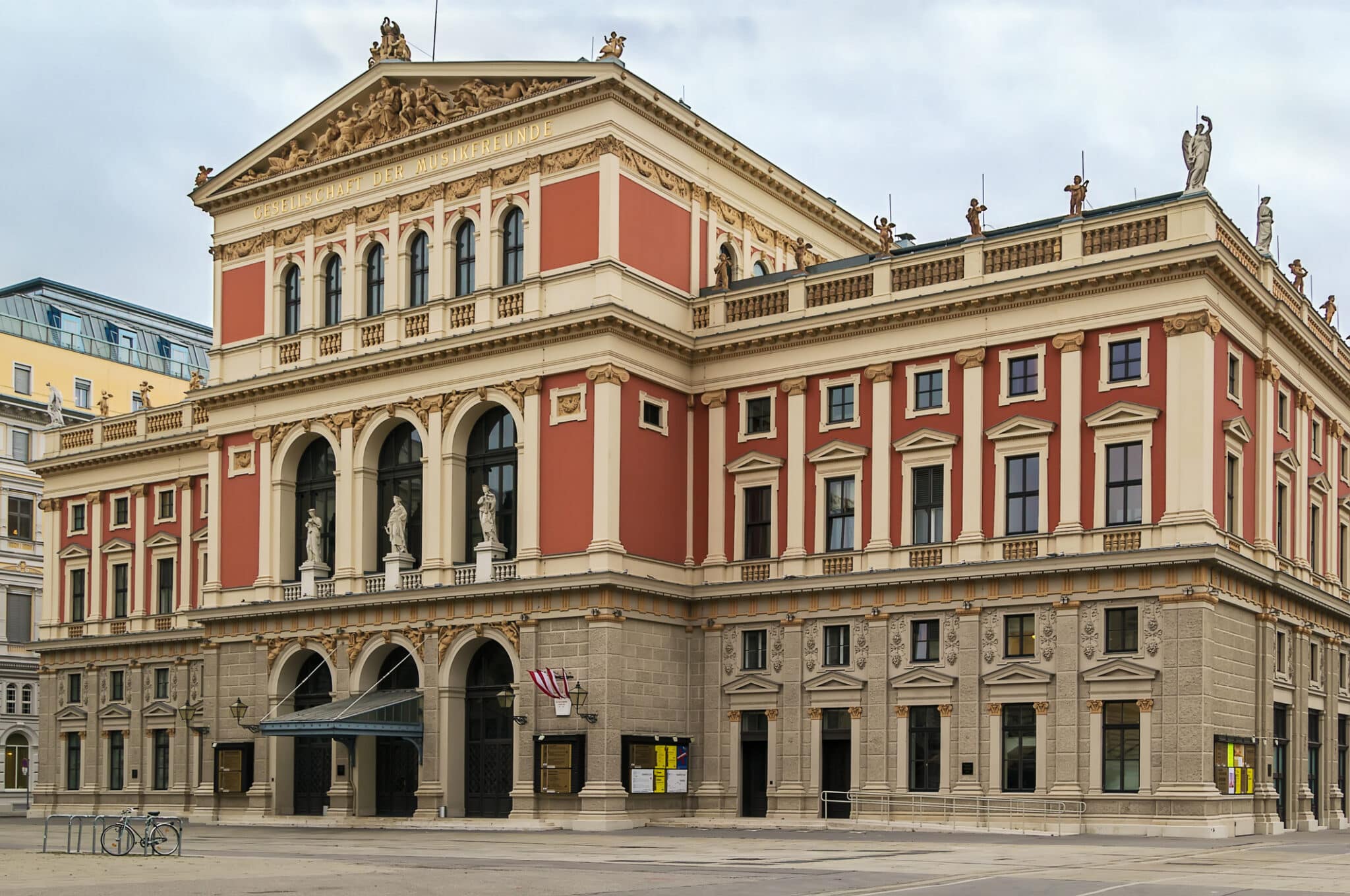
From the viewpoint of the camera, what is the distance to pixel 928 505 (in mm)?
52719

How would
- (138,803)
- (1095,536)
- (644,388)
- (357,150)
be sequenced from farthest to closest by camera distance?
(138,803) → (357,150) → (644,388) → (1095,536)

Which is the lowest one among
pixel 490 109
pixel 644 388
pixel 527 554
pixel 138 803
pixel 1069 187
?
pixel 138 803

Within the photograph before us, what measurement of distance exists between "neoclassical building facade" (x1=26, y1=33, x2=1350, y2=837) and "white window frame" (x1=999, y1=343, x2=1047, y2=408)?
0.38 feet

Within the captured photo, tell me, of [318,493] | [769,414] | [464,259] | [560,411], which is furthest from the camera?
[318,493]

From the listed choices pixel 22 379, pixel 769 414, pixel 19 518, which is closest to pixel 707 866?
pixel 769 414

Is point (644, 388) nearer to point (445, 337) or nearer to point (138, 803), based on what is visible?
point (445, 337)

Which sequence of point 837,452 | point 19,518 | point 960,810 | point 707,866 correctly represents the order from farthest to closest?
point 19,518 < point 837,452 < point 960,810 < point 707,866

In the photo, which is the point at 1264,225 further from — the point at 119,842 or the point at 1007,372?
the point at 119,842

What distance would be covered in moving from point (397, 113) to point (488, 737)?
21860mm

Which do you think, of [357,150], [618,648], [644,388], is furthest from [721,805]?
[357,150]

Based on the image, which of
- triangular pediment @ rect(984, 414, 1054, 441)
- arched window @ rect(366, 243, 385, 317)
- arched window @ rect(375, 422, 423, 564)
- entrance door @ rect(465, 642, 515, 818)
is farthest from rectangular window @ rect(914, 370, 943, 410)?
arched window @ rect(366, 243, 385, 317)

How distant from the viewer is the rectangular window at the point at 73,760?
240 feet

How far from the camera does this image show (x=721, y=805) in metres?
54.8

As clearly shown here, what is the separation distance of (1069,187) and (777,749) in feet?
64.4
